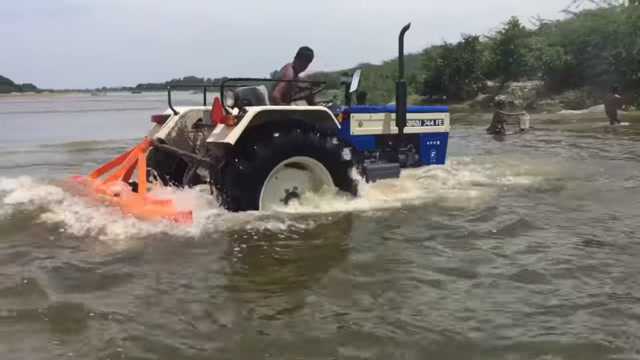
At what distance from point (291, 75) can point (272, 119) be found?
0.90 meters

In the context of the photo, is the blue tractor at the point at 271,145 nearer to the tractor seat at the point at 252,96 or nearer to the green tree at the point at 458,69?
the tractor seat at the point at 252,96

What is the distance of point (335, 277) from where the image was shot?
4539mm

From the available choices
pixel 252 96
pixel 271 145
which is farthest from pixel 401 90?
pixel 271 145

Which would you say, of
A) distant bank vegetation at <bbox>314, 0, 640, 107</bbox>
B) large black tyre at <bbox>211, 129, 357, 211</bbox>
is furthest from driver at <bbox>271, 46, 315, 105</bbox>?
distant bank vegetation at <bbox>314, 0, 640, 107</bbox>

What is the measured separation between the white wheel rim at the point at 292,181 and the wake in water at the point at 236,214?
8cm

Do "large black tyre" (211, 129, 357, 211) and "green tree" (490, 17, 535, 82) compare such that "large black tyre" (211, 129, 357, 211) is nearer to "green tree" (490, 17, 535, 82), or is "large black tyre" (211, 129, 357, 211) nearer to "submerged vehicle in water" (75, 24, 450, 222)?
"submerged vehicle in water" (75, 24, 450, 222)

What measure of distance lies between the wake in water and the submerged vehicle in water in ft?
0.37

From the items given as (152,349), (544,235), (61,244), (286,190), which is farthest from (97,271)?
(544,235)

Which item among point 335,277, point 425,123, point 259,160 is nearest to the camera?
point 335,277

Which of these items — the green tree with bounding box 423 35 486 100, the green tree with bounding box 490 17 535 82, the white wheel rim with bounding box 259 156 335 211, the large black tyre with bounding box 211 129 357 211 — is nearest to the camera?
the large black tyre with bounding box 211 129 357 211

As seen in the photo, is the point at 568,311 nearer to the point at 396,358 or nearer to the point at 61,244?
the point at 396,358

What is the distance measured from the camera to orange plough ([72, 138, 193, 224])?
229 inches

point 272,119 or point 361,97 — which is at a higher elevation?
point 361,97

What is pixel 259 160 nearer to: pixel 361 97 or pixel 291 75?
pixel 291 75
